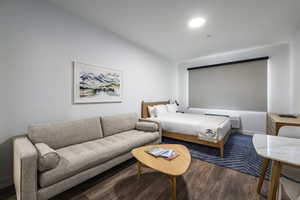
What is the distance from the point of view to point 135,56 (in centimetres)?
341

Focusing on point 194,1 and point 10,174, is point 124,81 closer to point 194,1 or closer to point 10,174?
point 194,1

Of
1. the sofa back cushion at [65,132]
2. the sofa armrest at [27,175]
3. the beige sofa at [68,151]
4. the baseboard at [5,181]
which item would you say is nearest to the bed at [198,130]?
the beige sofa at [68,151]

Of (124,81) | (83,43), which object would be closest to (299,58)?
(124,81)

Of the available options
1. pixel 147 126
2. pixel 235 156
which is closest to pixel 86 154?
pixel 147 126

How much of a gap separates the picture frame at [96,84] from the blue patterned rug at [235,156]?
7.01 ft

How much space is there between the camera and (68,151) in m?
1.68

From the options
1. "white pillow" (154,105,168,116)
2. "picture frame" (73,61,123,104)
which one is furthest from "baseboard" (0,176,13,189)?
"white pillow" (154,105,168,116)

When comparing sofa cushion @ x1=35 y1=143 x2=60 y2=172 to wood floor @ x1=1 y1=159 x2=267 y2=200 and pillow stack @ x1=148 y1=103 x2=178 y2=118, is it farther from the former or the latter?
pillow stack @ x1=148 y1=103 x2=178 y2=118

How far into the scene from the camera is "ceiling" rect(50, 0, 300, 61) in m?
1.95

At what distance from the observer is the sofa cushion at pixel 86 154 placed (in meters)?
1.29

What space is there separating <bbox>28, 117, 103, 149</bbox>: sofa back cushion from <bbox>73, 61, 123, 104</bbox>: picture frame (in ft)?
1.51

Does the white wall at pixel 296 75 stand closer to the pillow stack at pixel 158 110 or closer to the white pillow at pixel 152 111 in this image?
the pillow stack at pixel 158 110

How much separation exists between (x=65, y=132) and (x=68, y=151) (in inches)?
13.0

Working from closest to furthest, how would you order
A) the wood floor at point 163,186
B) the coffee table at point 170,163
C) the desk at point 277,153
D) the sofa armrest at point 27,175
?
the desk at point 277,153 < the sofa armrest at point 27,175 < the coffee table at point 170,163 < the wood floor at point 163,186
